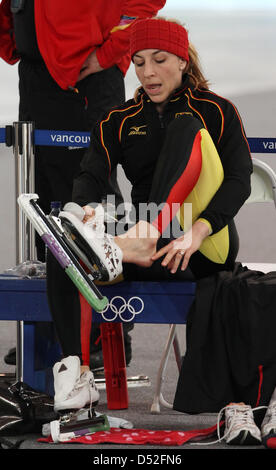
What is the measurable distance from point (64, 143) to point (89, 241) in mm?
759

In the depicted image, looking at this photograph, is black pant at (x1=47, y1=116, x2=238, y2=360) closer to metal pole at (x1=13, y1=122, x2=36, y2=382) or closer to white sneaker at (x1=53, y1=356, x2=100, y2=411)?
white sneaker at (x1=53, y1=356, x2=100, y2=411)

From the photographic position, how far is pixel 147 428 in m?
2.36

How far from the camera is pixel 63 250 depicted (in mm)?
2109

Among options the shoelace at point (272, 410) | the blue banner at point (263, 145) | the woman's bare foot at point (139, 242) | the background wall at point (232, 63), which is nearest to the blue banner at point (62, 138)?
the blue banner at point (263, 145)

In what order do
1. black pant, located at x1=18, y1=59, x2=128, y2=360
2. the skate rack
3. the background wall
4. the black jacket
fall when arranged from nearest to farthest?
the skate rack, the black jacket, black pant, located at x1=18, y1=59, x2=128, y2=360, the background wall

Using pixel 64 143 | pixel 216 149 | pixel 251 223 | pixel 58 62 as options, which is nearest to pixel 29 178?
pixel 64 143

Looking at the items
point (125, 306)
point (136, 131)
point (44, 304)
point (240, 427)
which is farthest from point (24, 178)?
point (240, 427)

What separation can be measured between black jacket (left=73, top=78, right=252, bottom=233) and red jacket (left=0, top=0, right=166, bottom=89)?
0.53m

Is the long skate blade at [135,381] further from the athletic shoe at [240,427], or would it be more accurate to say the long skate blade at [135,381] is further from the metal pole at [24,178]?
the athletic shoe at [240,427]

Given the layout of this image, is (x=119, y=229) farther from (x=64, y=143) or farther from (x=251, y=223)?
(x=251, y=223)

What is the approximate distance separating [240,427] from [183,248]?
1.47 ft

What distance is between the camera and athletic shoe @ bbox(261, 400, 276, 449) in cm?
208

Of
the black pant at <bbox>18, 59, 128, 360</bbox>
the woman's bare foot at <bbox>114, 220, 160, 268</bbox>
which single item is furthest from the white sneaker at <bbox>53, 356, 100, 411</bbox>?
the black pant at <bbox>18, 59, 128, 360</bbox>

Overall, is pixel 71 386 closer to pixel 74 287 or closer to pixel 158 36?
pixel 74 287
